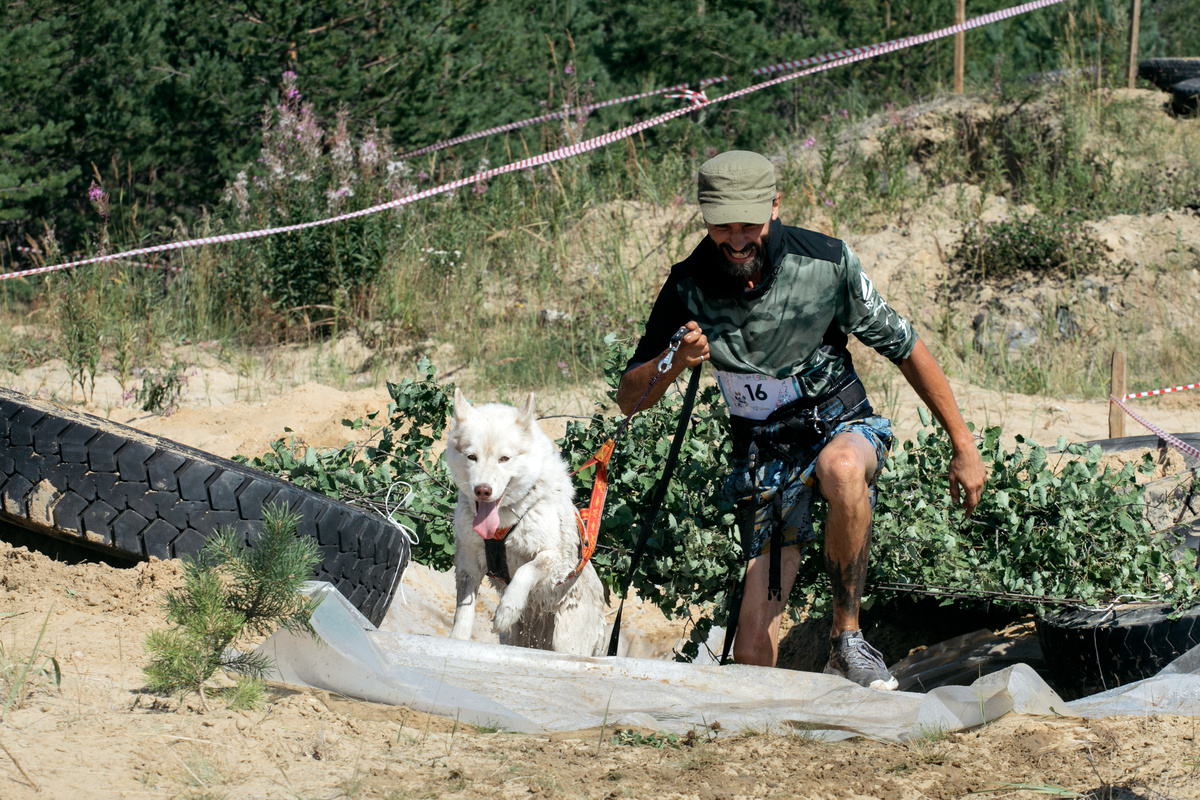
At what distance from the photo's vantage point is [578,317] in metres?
9.07

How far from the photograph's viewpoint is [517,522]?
3.57m

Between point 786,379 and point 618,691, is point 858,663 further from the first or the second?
point 786,379

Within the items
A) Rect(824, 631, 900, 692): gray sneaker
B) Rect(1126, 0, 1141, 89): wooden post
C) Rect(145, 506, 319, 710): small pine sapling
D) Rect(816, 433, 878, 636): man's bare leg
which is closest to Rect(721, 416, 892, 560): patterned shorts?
Rect(816, 433, 878, 636): man's bare leg

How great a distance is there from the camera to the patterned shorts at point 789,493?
3641 mm

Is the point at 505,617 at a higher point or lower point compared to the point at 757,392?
lower

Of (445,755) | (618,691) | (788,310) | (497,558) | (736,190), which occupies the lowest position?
(618,691)

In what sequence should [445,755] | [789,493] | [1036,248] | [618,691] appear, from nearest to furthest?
[445,755] → [618,691] → [789,493] → [1036,248]

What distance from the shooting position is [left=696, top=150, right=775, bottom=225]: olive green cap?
3.32 m

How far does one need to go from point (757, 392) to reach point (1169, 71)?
13.6 m

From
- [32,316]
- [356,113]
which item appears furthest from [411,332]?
[356,113]

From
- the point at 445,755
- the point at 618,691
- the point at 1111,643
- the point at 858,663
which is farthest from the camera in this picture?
the point at 1111,643

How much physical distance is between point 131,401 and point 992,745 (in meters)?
6.64

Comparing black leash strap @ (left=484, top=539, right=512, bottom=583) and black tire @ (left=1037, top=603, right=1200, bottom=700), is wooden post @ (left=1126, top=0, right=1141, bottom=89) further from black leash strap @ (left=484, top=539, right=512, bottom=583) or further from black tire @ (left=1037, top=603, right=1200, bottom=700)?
black leash strap @ (left=484, top=539, right=512, bottom=583)

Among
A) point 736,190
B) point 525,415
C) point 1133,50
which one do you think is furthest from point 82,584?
point 1133,50
